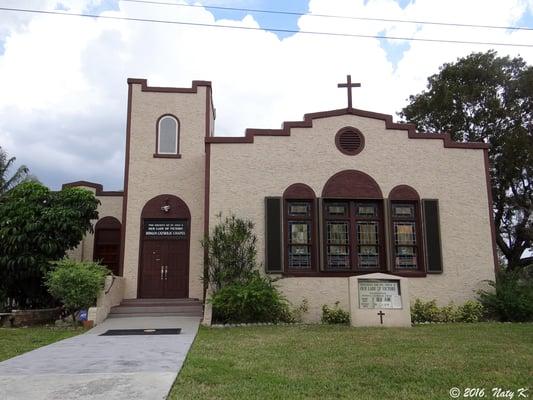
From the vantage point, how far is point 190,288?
53.7 ft

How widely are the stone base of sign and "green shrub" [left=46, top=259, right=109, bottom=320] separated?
6.69 m

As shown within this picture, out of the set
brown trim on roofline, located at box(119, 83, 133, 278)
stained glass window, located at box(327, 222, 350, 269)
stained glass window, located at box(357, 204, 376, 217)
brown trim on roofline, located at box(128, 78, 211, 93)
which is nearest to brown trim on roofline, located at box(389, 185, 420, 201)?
stained glass window, located at box(357, 204, 376, 217)

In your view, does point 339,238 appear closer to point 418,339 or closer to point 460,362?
point 418,339

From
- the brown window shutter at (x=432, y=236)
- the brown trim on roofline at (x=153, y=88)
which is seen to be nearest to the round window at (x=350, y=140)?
the brown window shutter at (x=432, y=236)

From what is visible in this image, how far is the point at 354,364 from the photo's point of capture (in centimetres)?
738

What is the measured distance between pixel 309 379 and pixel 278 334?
464cm

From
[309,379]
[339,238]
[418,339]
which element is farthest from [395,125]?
[309,379]

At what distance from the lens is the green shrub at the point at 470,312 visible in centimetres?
1444

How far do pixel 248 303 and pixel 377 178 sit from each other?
18.7 feet

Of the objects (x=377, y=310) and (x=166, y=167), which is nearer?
(x=377, y=310)

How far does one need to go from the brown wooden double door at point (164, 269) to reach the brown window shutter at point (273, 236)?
10.6 ft

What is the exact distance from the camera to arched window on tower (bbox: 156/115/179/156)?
1738 centimetres

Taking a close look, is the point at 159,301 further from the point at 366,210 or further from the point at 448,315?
the point at 448,315

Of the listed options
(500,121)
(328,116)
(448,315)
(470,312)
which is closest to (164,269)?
(328,116)
